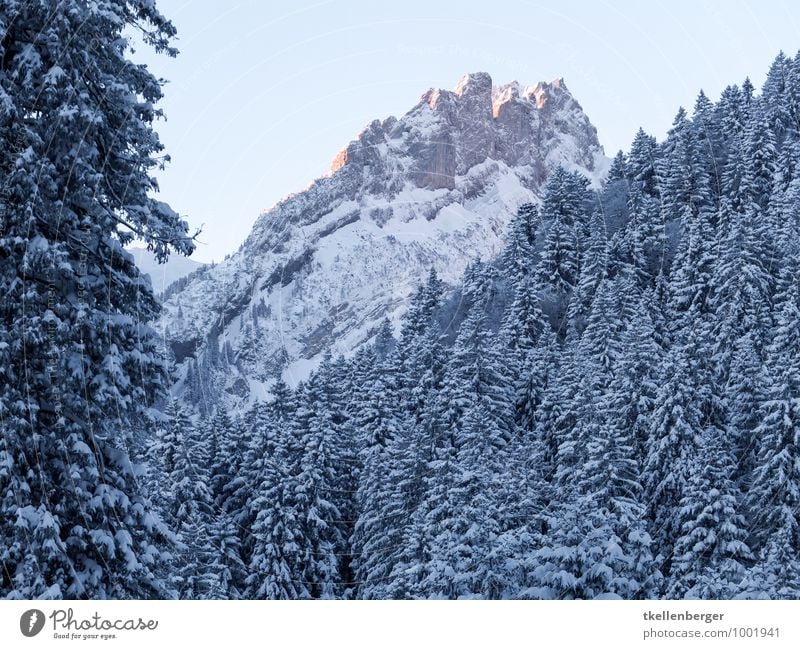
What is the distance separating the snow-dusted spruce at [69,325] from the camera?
38.3ft

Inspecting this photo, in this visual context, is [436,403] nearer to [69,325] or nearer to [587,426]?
[587,426]

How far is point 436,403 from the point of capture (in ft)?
145

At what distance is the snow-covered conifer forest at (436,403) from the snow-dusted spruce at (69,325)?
46mm

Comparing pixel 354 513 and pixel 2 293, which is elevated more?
pixel 2 293

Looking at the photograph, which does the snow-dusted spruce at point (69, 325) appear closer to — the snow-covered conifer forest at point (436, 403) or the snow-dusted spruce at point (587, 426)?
the snow-covered conifer forest at point (436, 403)

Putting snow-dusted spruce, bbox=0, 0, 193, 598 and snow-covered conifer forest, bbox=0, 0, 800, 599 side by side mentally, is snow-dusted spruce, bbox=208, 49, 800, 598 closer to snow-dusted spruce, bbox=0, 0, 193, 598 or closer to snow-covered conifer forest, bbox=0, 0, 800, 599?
snow-covered conifer forest, bbox=0, 0, 800, 599

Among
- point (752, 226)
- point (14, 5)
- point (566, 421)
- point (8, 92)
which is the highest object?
point (752, 226)

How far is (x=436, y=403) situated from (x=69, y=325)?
33.2m

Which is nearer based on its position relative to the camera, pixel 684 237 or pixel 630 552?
pixel 630 552

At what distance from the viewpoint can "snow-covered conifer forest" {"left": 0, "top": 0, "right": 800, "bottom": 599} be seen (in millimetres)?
12102

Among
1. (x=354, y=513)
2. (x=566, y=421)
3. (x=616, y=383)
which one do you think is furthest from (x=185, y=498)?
(x=616, y=383)

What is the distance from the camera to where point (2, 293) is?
12.0m

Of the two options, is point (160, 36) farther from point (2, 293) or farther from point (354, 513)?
point (354, 513)
